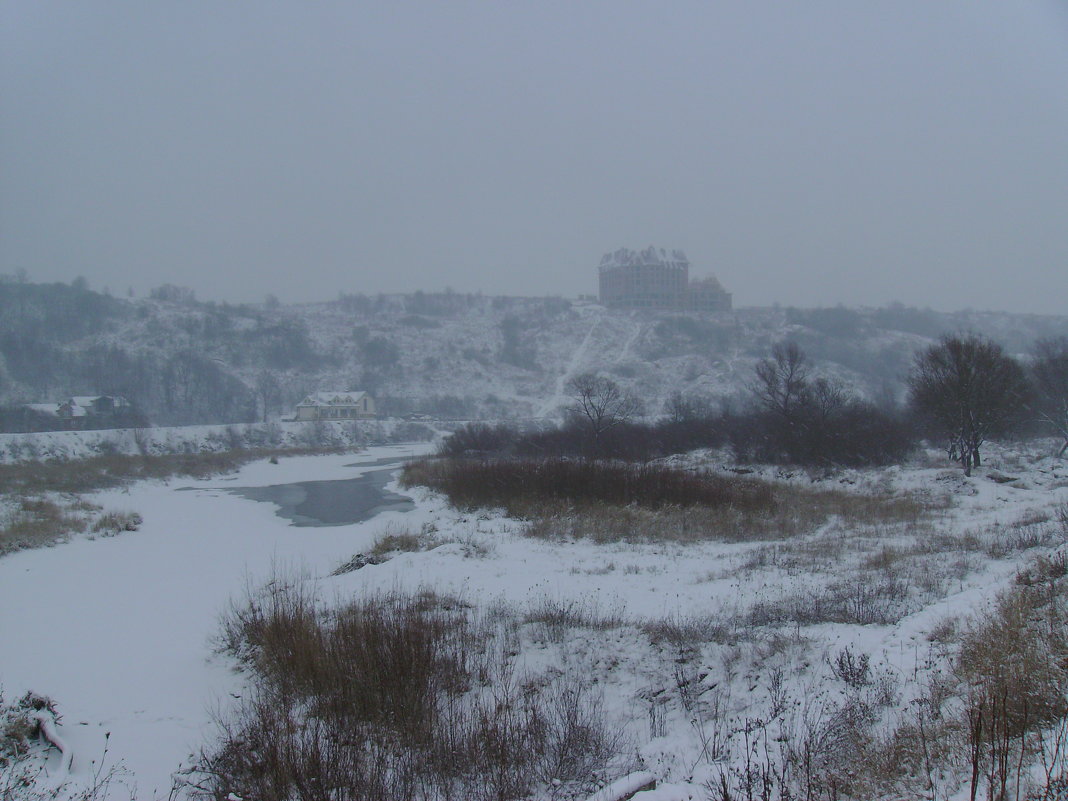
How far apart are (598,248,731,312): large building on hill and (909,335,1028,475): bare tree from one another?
152633mm

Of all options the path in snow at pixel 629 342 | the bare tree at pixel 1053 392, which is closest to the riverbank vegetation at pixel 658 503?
the bare tree at pixel 1053 392

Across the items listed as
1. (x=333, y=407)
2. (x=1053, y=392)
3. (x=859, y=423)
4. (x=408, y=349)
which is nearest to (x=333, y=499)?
(x=859, y=423)

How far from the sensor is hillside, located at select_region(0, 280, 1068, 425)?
102 m

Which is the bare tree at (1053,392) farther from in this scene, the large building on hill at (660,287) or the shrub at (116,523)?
the large building on hill at (660,287)

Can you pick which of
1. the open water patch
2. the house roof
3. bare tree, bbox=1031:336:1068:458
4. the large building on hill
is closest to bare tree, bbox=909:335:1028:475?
bare tree, bbox=1031:336:1068:458

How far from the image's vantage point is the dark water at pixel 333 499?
2686 centimetres

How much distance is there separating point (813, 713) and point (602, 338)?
145 m

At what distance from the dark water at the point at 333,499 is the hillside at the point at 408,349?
60.2 meters

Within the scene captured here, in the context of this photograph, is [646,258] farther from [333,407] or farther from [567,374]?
[333,407]

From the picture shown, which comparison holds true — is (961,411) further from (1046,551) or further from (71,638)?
(71,638)

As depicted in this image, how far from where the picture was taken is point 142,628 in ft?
36.5

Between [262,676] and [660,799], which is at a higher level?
[660,799]

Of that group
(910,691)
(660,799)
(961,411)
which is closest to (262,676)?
(660,799)

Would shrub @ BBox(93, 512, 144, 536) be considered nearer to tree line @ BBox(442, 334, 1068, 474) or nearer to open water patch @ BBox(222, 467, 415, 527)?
open water patch @ BBox(222, 467, 415, 527)
